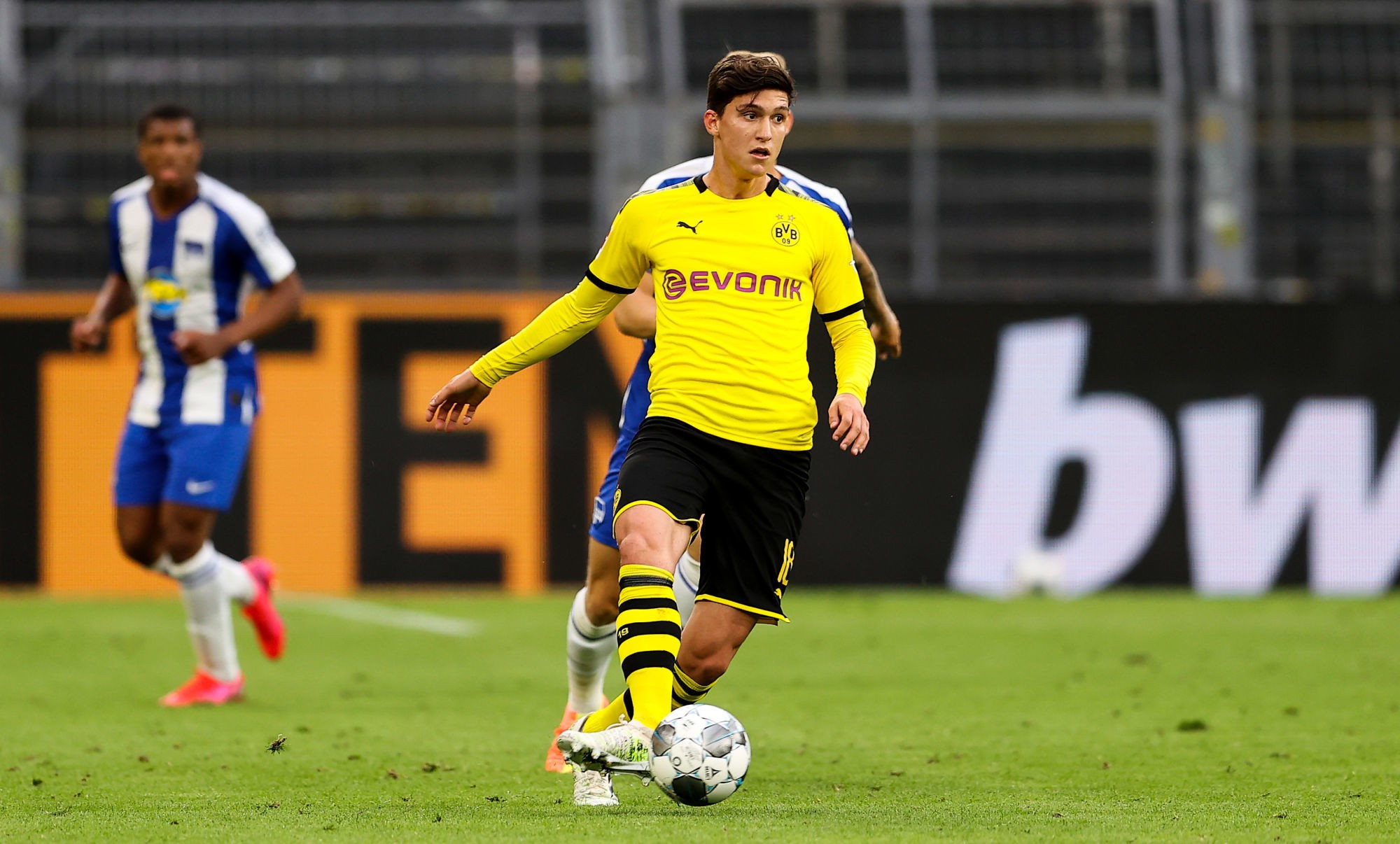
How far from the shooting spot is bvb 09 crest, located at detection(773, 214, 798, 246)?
5.12 metres

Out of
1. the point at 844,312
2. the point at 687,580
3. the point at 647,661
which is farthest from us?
the point at 687,580

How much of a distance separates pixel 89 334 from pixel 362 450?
4.80 m

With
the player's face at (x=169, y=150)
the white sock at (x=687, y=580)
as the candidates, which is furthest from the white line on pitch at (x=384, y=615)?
the white sock at (x=687, y=580)

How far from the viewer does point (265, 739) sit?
21.3ft

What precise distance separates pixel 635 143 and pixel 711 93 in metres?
7.95

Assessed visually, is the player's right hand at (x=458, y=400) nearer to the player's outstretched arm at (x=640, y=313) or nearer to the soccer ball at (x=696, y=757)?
the player's outstretched arm at (x=640, y=313)

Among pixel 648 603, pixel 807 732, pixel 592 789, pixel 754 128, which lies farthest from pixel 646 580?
pixel 807 732

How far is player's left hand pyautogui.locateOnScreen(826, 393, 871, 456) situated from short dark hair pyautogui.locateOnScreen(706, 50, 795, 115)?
0.84m

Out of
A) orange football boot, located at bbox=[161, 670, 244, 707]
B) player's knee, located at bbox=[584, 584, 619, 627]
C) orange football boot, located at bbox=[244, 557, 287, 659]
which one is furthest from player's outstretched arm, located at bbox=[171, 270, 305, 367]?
player's knee, located at bbox=[584, 584, 619, 627]

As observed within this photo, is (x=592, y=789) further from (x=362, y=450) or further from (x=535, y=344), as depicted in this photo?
(x=362, y=450)

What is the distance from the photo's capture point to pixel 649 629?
481cm

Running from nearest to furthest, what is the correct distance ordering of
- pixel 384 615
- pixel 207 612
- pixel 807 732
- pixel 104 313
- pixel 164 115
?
pixel 807 732 < pixel 164 115 < pixel 207 612 < pixel 104 313 < pixel 384 615

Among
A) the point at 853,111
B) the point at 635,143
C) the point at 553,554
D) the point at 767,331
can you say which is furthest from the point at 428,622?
the point at 767,331

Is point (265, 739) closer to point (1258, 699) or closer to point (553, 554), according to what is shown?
point (1258, 699)
